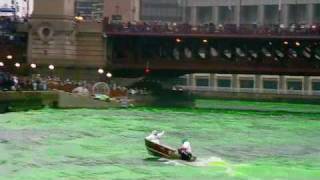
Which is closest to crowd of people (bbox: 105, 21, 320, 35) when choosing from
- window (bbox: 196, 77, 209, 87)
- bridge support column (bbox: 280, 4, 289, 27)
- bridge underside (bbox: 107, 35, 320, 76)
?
bridge underside (bbox: 107, 35, 320, 76)

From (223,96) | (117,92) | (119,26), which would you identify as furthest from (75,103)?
(223,96)

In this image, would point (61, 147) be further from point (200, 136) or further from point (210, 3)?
point (210, 3)

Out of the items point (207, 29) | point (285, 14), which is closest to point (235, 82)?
point (285, 14)

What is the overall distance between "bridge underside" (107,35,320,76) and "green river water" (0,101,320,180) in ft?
116

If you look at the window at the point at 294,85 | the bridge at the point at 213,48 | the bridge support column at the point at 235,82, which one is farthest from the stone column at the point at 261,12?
the bridge at the point at 213,48

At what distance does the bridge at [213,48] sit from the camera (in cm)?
11194

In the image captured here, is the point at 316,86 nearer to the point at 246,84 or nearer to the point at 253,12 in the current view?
the point at 246,84

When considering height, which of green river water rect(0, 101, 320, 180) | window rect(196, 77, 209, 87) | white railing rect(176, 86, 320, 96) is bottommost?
white railing rect(176, 86, 320, 96)

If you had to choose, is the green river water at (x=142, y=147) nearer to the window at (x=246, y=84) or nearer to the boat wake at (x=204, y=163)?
the boat wake at (x=204, y=163)

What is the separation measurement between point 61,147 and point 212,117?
38745 millimetres

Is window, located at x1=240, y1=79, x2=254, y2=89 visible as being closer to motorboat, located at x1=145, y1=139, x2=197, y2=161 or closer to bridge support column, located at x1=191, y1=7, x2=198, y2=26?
bridge support column, located at x1=191, y1=7, x2=198, y2=26

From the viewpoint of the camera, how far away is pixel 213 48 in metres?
122

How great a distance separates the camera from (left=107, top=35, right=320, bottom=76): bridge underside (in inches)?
4500

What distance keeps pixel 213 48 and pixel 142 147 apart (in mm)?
73798
